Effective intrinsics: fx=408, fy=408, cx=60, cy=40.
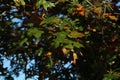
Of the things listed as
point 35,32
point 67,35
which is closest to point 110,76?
point 67,35

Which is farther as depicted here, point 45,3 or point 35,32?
point 45,3

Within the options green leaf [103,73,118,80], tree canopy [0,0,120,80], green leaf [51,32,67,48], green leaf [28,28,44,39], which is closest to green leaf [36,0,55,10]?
tree canopy [0,0,120,80]

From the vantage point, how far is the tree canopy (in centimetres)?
422

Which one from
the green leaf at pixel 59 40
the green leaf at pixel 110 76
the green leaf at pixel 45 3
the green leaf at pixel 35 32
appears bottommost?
the green leaf at pixel 110 76

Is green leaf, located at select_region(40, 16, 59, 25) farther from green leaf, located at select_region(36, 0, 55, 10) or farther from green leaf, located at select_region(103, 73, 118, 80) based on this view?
green leaf, located at select_region(103, 73, 118, 80)

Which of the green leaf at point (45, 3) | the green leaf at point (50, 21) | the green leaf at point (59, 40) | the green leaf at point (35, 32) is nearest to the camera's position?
the green leaf at point (59, 40)

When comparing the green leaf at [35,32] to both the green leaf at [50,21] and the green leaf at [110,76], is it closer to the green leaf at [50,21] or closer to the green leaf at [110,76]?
the green leaf at [50,21]

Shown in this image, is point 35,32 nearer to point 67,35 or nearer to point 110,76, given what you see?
point 67,35

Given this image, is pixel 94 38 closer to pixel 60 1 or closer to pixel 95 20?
pixel 95 20

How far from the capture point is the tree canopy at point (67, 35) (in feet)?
13.8

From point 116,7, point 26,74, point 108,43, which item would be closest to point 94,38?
point 108,43

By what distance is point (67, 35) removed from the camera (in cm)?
411

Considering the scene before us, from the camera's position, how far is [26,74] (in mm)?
6387

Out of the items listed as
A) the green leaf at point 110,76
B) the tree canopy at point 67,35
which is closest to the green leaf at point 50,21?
the tree canopy at point 67,35
